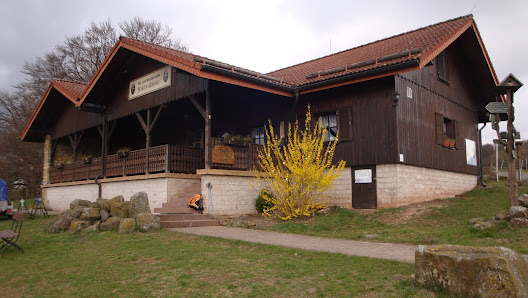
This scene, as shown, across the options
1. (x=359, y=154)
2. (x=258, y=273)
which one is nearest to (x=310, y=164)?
(x=359, y=154)

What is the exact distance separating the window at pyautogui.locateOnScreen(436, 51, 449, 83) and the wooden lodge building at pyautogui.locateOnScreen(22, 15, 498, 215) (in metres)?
0.04

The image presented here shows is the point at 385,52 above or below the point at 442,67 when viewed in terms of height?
above

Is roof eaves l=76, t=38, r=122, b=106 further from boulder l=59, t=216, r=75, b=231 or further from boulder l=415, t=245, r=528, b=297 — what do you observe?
boulder l=415, t=245, r=528, b=297

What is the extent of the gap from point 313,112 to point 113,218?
25.5 ft

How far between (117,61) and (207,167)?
707 centimetres

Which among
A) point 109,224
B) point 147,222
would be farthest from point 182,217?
point 109,224

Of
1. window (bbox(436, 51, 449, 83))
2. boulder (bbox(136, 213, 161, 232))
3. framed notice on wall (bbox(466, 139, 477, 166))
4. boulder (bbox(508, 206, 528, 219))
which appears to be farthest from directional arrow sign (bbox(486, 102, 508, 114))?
boulder (bbox(136, 213, 161, 232))

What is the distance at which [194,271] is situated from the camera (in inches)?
254

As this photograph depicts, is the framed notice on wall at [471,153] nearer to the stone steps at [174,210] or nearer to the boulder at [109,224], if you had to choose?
the stone steps at [174,210]

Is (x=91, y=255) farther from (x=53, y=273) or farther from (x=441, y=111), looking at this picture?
(x=441, y=111)

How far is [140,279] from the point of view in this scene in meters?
6.27

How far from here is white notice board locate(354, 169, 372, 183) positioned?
13.2 m

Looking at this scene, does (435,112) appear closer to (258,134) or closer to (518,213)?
(258,134)

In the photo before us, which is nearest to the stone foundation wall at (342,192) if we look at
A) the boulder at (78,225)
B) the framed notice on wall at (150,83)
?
the framed notice on wall at (150,83)
